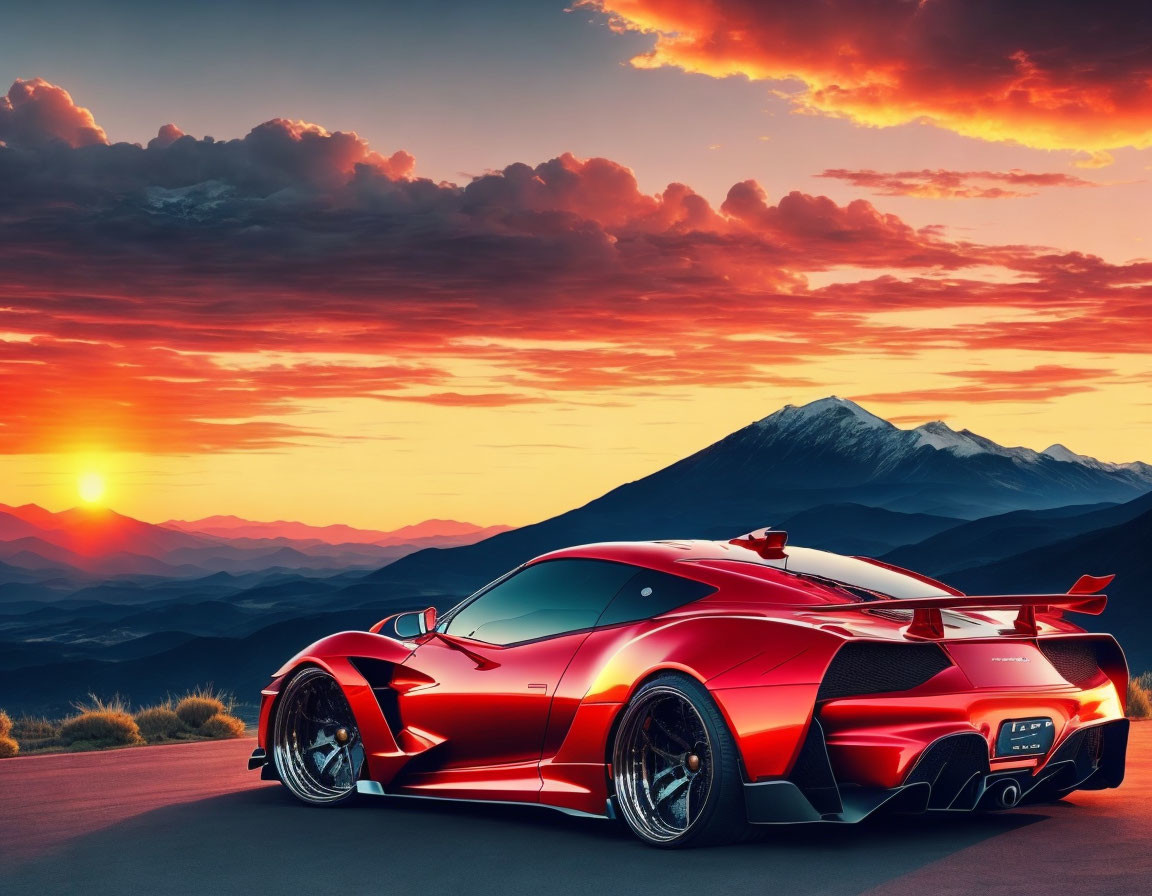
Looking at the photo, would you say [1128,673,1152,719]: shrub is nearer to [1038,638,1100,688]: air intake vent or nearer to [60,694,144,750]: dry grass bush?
[1038,638,1100,688]: air intake vent

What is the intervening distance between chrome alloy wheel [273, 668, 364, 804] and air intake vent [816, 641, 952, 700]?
10.5 feet

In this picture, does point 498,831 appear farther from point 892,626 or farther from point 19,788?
point 19,788

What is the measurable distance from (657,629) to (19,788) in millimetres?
5270

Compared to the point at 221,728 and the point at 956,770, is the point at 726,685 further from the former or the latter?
the point at 221,728

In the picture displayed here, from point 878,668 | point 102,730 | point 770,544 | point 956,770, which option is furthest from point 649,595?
point 102,730

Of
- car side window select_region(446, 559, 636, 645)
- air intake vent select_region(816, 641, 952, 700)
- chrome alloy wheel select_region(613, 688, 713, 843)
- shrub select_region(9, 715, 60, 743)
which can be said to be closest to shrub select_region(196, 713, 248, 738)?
shrub select_region(9, 715, 60, 743)

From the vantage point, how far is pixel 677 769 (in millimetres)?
6863

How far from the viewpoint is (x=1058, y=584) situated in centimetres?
15288

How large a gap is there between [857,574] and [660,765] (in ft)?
4.76

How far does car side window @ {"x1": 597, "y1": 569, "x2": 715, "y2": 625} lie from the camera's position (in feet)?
24.0

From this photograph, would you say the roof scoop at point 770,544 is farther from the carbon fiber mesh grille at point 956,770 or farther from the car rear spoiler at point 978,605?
the carbon fiber mesh grille at point 956,770

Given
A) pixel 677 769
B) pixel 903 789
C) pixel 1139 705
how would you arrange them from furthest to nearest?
1. pixel 1139 705
2. pixel 677 769
3. pixel 903 789

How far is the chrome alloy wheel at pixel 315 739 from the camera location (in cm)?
869

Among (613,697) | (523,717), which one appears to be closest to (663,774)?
(613,697)
